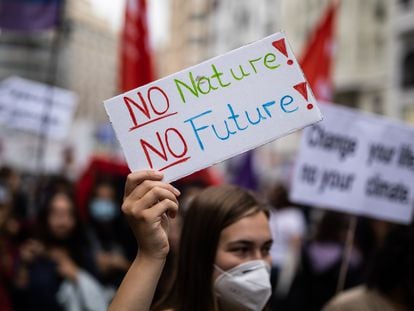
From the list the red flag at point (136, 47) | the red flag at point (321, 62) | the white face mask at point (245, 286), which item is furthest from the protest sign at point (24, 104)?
the white face mask at point (245, 286)

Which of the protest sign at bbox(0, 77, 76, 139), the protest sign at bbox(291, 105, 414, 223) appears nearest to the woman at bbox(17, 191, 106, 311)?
the protest sign at bbox(291, 105, 414, 223)

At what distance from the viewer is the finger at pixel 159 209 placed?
156cm

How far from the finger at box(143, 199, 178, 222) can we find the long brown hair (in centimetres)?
55

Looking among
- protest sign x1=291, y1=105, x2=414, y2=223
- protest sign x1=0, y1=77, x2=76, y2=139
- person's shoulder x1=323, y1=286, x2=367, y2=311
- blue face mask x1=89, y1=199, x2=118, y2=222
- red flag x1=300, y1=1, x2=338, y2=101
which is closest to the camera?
person's shoulder x1=323, y1=286, x2=367, y2=311

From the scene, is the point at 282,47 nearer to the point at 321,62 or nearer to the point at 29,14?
the point at 321,62

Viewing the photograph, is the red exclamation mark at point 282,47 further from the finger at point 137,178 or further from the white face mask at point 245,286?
the white face mask at point 245,286

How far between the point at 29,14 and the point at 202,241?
15.9 ft

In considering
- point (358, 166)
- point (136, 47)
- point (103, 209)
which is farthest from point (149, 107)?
Answer: point (136, 47)

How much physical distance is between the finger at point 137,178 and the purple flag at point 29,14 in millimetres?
5062

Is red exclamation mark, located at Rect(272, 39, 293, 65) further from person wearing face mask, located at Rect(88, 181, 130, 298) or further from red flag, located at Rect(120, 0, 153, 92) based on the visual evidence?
red flag, located at Rect(120, 0, 153, 92)

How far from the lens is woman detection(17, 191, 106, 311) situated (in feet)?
11.6

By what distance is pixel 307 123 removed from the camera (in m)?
1.79

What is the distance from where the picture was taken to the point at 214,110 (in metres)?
1.79

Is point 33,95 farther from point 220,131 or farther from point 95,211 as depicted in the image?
point 220,131
